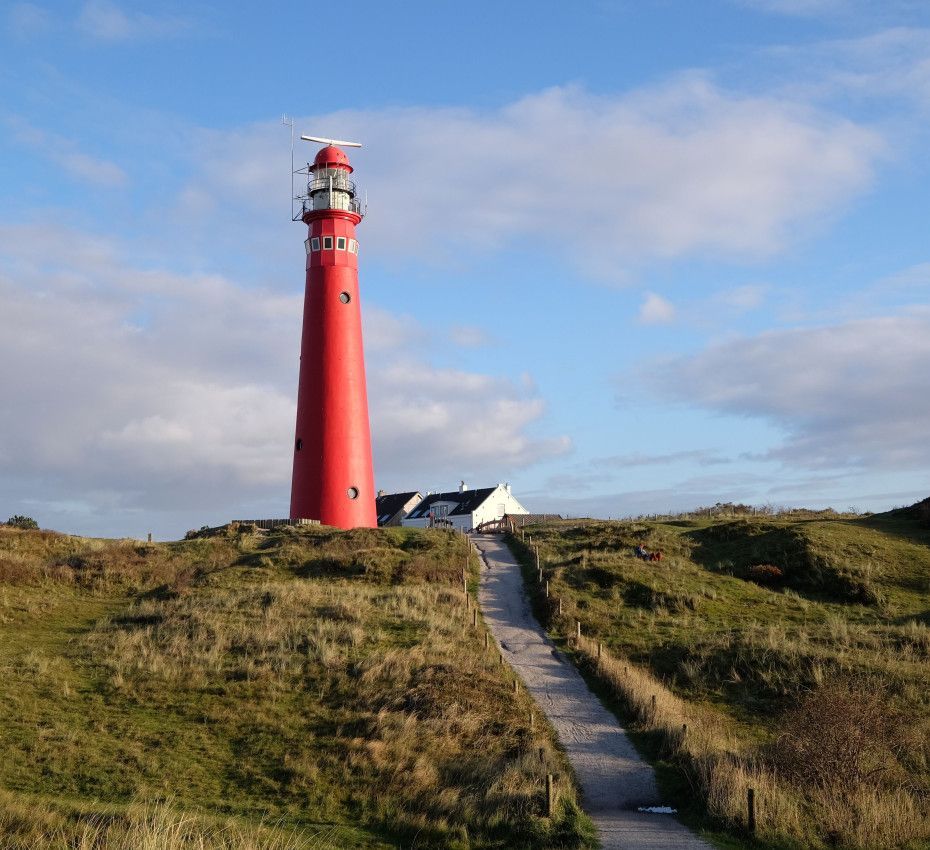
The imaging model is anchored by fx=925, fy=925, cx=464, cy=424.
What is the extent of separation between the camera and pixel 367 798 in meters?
14.6

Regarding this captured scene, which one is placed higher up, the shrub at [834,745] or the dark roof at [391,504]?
the dark roof at [391,504]

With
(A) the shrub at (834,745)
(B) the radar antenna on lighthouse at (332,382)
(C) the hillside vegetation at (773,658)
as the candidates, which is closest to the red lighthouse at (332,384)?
(B) the radar antenna on lighthouse at (332,382)

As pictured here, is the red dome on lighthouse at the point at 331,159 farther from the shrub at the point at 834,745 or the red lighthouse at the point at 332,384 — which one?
the shrub at the point at 834,745

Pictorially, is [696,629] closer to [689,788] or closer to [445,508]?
[689,788]

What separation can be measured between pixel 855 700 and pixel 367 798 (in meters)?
8.40

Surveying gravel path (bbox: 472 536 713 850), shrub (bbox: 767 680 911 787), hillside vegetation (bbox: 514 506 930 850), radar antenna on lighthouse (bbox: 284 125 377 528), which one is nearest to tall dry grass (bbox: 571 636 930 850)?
hillside vegetation (bbox: 514 506 930 850)

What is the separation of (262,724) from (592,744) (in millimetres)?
6359

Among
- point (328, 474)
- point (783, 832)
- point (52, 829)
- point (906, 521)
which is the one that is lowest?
point (783, 832)

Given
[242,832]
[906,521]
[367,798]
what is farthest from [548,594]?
[906,521]

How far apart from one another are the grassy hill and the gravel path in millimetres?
540

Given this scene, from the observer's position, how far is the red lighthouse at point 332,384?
40.6 m

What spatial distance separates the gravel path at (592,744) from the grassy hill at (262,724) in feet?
1.77

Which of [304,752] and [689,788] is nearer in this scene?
[689,788]

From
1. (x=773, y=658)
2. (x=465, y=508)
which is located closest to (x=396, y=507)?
(x=465, y=508)
